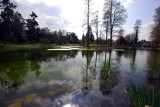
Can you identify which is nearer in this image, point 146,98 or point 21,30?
point 146,98

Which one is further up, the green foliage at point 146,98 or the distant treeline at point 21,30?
the distant treeline at point 21,30

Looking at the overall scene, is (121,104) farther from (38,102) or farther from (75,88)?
(38,102)

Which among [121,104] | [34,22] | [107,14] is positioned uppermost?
[34,22]

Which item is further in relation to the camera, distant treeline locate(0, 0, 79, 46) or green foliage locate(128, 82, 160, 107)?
distant treeline locate(0, 0, 79, 46)

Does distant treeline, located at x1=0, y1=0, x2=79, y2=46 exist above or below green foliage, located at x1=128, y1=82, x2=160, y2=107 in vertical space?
above

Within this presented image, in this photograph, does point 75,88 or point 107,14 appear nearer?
point 75,88

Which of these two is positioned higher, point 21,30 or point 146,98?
point 21,30

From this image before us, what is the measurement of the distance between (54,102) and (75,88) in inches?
30.6

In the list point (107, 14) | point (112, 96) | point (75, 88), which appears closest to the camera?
point (112, 96)

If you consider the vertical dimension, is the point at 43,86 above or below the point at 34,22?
below

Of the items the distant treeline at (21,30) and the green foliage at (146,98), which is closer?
the green foliage at (146,98)

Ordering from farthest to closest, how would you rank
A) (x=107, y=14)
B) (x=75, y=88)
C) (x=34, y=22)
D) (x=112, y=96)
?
(x=34, y=22), (x=107, y=14), (x=75, y=88), (x=112, y=96)

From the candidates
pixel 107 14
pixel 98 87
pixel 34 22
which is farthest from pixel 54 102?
pixel 34 22

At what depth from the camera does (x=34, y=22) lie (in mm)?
44781
